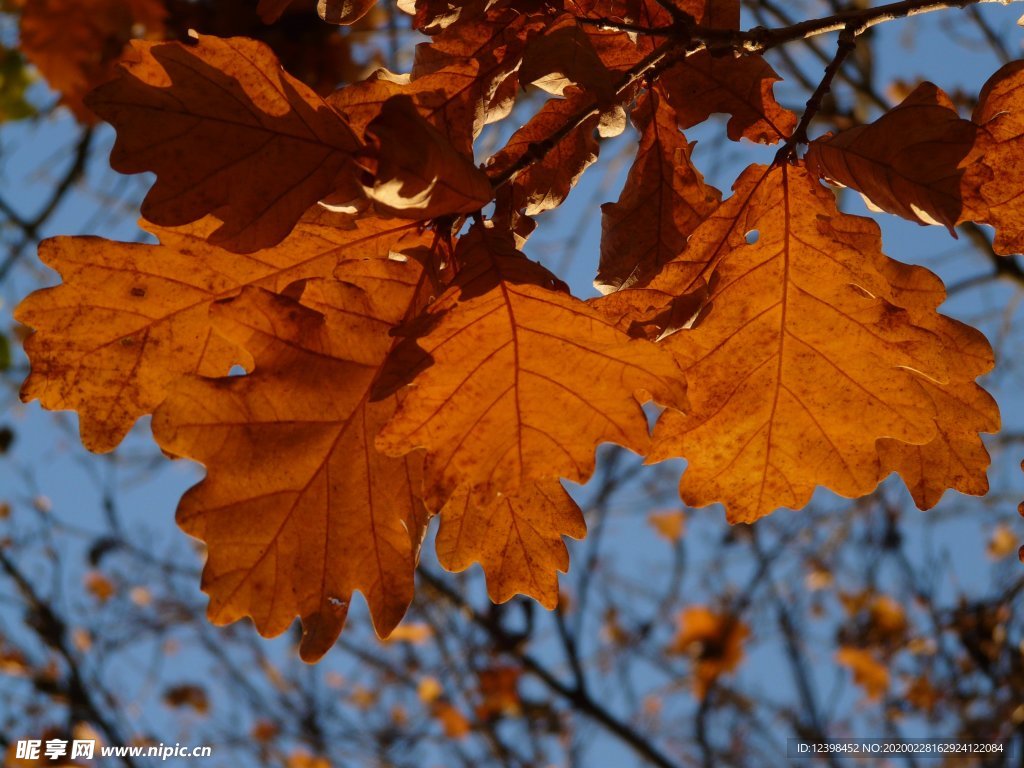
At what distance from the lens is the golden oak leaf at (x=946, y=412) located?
1.18m

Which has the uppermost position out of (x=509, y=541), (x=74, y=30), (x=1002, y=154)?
(x=74, y=30)

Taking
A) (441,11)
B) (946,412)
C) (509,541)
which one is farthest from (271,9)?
(946,412)

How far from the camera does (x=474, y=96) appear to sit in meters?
1.22

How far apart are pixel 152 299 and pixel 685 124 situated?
29.8 inches

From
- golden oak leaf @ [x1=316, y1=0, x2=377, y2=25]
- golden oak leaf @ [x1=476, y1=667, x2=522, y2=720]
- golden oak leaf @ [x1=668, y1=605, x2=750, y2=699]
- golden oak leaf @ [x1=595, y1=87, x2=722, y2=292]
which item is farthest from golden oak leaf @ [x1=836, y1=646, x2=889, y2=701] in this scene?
golden oak leaf @ [x1=316, y1=0, x2=377, y2=25]

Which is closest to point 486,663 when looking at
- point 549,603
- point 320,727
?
point 320,727

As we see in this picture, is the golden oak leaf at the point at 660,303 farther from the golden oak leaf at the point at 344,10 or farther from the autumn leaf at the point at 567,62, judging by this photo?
the golden oak leaf at the point at 344,10

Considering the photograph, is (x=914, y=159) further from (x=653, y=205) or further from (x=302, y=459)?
(x=302, y=459)

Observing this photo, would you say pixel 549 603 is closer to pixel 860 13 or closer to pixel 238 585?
pixel 238 585

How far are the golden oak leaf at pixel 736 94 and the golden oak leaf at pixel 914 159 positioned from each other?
0.63 feet

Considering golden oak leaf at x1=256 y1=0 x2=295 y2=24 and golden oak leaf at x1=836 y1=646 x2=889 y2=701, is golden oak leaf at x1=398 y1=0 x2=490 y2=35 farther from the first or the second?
golden oak leaf at x1=836 y1=646 x2=889 y2=701

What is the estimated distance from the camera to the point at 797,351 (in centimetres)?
122

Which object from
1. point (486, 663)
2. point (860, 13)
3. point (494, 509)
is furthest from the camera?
point (486, 663)

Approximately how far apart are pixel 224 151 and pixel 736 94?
0.68 metres
